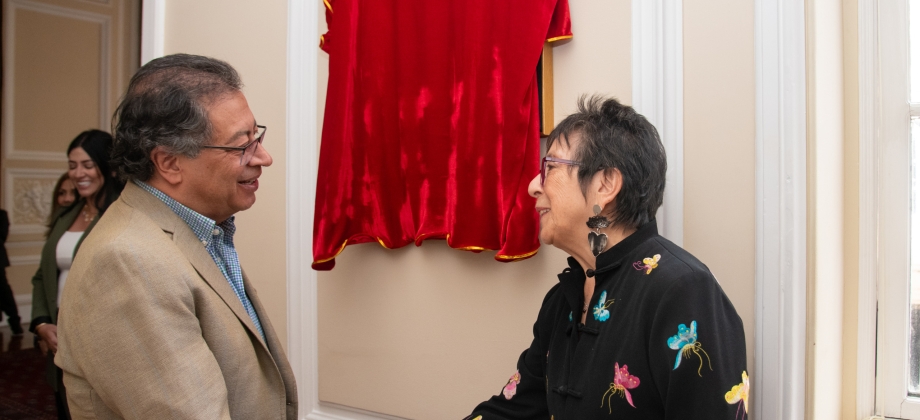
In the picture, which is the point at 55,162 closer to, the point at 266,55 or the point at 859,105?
the point at 266,55

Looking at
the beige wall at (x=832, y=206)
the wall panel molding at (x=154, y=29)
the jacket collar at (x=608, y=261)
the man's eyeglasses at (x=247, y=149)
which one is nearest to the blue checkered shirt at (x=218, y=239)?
the man's eyeglasses at (x=247, y=149)

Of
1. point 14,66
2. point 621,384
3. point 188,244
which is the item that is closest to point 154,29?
point 188,244

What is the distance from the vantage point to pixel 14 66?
5.71 m

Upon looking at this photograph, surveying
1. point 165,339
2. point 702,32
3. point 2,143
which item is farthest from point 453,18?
point 2,143

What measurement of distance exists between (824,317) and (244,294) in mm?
1381

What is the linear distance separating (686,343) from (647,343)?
0.29ft

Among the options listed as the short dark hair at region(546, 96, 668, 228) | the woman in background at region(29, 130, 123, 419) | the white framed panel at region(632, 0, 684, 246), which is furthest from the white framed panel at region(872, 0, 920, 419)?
the woman in background at region(29, 130, 123, 419)

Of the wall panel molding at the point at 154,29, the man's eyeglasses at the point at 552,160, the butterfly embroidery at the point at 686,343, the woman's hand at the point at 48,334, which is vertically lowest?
the woman's hand at the point at 48,334

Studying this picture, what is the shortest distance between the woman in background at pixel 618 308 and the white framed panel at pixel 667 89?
0.25m

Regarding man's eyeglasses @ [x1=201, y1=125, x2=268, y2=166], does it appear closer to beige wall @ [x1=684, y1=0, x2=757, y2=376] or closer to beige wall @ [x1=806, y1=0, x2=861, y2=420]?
beige wall @ [x1=684, y1=0, x2=757, y2=376]

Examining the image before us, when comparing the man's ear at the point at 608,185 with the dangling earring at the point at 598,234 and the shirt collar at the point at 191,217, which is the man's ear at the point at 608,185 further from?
the shirt collar at the point at 191,217

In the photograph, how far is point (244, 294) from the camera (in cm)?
157

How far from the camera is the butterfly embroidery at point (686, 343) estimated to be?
123cm

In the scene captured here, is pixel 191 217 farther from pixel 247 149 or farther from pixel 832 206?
pixel 832 206
